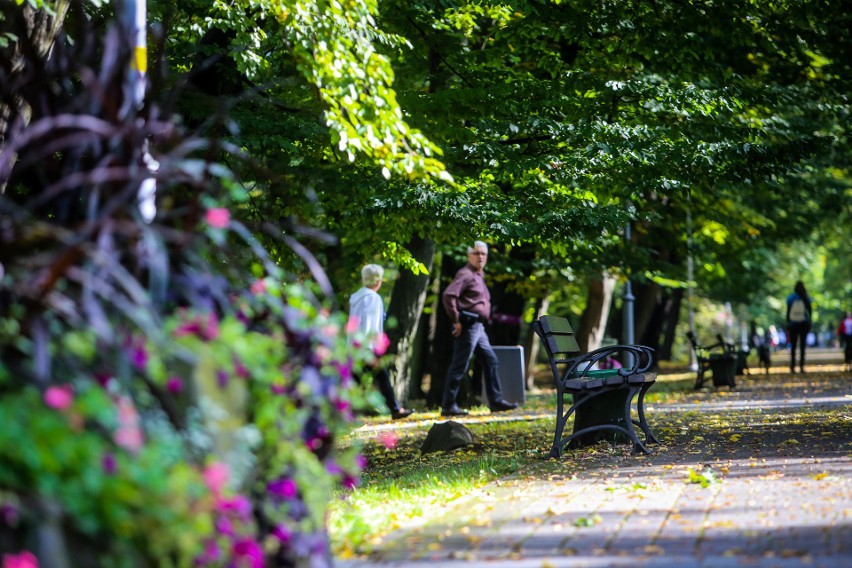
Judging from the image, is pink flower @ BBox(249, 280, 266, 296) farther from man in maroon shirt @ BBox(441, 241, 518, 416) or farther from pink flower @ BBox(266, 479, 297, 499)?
man in maroon shirt @ BBox(441, 241, 518, 416)

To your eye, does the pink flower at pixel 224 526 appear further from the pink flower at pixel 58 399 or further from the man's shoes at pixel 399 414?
the man's shoes at pixel 399 414

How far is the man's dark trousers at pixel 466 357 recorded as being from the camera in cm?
1534

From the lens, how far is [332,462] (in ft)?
16.5

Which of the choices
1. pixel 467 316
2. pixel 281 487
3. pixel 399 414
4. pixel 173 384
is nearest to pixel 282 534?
pixel 281 487

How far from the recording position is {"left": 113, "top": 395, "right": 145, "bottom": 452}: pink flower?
11.6ft

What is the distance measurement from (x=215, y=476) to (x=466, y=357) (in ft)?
38.6

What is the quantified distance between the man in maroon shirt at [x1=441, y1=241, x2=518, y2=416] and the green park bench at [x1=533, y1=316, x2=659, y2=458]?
3.61 metres

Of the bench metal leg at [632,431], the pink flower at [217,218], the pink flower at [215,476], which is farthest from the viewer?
the bench metal leg at [632,431]

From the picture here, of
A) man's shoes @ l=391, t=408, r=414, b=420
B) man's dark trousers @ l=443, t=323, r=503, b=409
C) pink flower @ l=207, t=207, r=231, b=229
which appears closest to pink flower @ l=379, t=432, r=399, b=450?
pink flower @ l=207, t=207, r=231, b=229

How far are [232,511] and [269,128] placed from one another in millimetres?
8190

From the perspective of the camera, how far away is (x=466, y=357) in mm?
15430

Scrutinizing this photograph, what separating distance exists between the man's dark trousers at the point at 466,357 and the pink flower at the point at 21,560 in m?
11.7

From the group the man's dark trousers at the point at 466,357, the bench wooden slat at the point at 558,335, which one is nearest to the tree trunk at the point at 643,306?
the man's dark trousers at the point at 466,357

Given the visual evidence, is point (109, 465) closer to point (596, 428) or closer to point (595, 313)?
point (596, 428)
